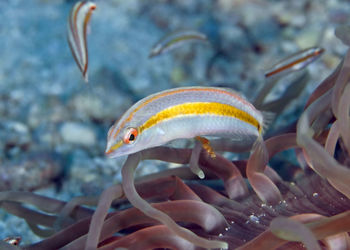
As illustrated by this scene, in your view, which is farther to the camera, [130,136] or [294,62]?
[294,62]

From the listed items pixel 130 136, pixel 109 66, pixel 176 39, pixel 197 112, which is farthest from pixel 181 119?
pixel 109 66

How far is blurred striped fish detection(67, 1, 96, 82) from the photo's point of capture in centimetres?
320

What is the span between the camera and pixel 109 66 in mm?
5500

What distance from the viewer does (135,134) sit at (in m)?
1.82

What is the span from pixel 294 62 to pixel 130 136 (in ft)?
8.06

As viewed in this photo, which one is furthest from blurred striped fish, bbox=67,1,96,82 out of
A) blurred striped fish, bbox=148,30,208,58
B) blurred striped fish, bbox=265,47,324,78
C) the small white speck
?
the small white speck

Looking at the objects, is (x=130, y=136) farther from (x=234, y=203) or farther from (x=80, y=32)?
(x=80, y=32)

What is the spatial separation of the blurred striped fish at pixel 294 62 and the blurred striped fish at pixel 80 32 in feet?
5.65

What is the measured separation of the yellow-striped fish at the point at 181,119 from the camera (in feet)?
6.01

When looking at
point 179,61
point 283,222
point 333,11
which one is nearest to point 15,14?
point 179,61

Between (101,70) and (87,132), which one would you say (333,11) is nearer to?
(101,70)

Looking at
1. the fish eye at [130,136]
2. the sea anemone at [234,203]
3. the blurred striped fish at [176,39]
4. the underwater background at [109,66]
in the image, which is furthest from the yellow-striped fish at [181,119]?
the blurred striped fish at [176,39]

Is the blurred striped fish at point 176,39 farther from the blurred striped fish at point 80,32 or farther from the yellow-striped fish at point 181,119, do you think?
the yellow-striped fish at point 181,119

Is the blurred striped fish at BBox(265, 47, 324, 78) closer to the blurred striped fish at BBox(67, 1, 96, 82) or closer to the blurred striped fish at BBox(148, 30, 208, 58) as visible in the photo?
the blurred striped fish at BBox(148, 30, 208, 58)
